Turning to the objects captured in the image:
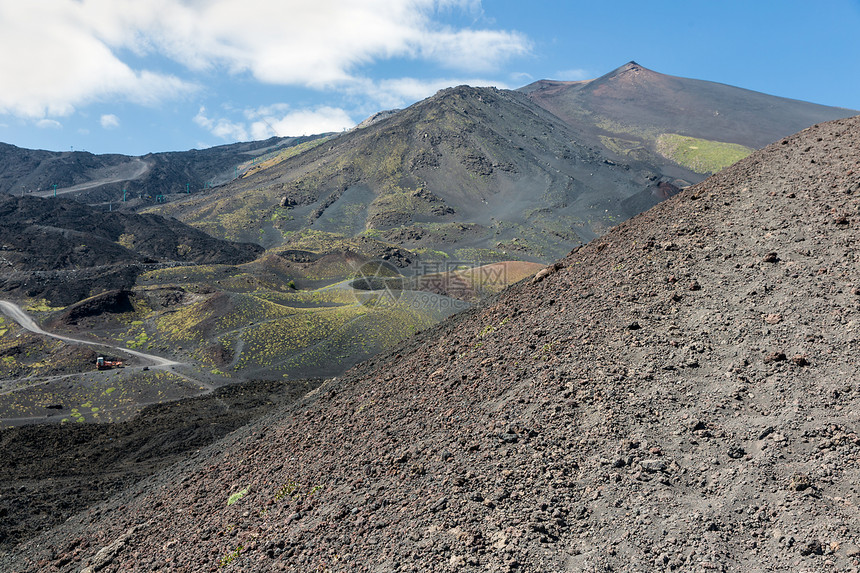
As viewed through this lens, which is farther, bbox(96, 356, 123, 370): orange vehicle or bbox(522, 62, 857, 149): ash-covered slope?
bbox(522, 62, 857, 149): ash-covered slope

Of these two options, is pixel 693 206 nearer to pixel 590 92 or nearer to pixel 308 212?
pixel 308 212

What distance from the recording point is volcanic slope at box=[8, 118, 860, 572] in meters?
4.94

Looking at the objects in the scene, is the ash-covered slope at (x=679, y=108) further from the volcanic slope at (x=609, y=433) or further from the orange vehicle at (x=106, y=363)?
the volcanic slope at (x=609, y=433)

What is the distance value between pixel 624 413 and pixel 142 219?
91.3 m

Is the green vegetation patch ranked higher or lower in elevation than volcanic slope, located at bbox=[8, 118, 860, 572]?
higher

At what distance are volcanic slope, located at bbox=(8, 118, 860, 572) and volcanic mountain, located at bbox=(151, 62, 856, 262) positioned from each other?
65.8 m

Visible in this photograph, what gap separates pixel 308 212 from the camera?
319ft

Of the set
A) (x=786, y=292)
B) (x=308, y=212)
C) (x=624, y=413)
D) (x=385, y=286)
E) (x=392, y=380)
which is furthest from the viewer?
(x=308, y=212)

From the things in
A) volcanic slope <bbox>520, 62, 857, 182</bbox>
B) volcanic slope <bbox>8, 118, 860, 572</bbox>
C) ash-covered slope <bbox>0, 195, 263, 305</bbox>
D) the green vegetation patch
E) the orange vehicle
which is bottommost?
the orange vehicle

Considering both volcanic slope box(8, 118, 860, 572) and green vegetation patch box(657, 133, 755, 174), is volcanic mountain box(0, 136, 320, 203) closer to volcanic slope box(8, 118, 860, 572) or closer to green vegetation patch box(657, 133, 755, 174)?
green vegetation patch box(657, 133, 755, 174)

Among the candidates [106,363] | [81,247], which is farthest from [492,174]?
[106,363]

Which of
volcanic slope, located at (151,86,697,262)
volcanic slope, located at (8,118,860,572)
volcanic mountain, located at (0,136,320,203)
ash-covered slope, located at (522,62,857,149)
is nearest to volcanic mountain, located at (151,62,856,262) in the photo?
volcanic slope, located at (151,86,697,262)

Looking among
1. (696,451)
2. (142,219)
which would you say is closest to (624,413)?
(696,451)

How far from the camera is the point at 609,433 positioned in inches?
241
